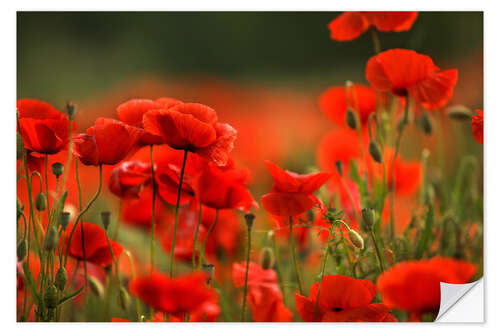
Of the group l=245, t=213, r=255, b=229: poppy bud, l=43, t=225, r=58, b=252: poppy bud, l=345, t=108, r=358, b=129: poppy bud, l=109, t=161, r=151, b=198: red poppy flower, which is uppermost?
l=345, t=108, r=358, b=129: poppy bud

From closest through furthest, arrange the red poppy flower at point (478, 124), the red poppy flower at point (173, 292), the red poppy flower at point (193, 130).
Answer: the red poppy flower at point (173, 292), the red poppy flower at point (193, 130), the red poppy flower at point (478, 124)

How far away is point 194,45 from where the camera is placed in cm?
142

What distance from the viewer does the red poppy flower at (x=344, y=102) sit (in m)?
1.28

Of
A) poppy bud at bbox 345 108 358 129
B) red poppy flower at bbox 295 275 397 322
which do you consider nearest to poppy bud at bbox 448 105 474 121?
poppy bud at bbox 345 108 358 129

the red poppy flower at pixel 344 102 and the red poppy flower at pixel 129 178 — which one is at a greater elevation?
the red poppy flower at pixel 344 102

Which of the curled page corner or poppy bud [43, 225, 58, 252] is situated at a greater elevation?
poppy bud [43, 225, 58, 252]

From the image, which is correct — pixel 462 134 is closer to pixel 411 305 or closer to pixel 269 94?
pixel 269 94

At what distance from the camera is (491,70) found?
1271 millimetres

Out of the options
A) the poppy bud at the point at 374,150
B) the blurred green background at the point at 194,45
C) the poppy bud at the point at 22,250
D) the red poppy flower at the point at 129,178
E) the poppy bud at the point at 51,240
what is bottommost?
the poppy bud at the point at 22,250

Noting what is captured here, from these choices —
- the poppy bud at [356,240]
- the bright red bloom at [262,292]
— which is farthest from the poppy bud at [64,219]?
the poppy bud at [356,240]

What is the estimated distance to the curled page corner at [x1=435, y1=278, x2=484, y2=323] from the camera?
1132 millimetres

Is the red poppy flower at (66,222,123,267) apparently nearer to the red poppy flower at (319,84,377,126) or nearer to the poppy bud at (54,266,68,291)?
the poppy bud at (54,266,68,291)

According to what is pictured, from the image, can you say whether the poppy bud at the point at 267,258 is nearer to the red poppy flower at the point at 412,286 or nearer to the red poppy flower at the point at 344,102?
the red poppy flower at the point at 412,286

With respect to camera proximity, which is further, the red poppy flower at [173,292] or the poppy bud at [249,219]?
the poppy bud at [249,219]
